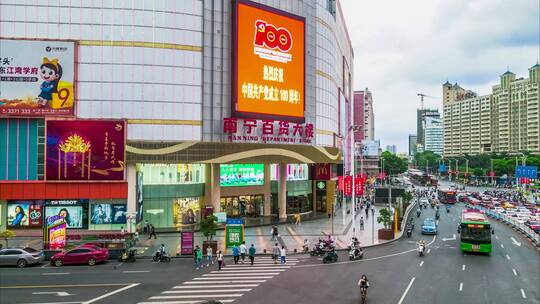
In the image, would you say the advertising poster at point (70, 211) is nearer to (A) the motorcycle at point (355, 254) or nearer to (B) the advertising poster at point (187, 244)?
(B) the advertising poster at point (187, 244)

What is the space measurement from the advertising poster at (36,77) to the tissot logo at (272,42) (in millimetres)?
21028

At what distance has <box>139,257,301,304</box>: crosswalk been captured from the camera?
82.9ft

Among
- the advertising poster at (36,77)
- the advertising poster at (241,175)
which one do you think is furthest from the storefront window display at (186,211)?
the advertising poster at (36,77)

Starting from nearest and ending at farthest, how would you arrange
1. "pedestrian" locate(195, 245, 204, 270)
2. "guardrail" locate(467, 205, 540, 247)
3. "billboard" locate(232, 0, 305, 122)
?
"pedestrian" locate(195, 245, 204, 270) → "guardrail" locate(467, 205, 540, 247) → "billboard" locate(232, 0, 305, 122)

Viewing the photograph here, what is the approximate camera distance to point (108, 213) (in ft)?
167

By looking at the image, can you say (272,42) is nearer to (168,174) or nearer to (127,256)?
(168,174)

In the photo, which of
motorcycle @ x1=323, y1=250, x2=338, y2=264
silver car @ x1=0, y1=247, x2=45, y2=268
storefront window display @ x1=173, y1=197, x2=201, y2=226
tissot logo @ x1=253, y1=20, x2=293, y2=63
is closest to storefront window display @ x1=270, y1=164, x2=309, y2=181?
storefront window display @ x1=173, y1=197, x2=201, y2=226

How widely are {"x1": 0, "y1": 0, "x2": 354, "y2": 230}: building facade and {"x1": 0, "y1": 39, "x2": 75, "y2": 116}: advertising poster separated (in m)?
0.15

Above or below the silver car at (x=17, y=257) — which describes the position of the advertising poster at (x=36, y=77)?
above

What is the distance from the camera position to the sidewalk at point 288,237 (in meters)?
43.5

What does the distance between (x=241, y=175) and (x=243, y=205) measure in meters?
4.38

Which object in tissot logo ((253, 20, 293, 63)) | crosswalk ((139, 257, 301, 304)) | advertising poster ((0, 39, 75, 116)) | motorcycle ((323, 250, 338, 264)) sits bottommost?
crosswalk ((139, 257, 301, 304))

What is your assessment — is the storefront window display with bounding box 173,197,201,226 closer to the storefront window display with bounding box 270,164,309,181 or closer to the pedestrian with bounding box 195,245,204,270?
the storefront window display with bounding box 270,164,309,181

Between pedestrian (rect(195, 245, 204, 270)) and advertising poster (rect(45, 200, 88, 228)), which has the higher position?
advertising poster (rect(45, 200, 88, 228))
